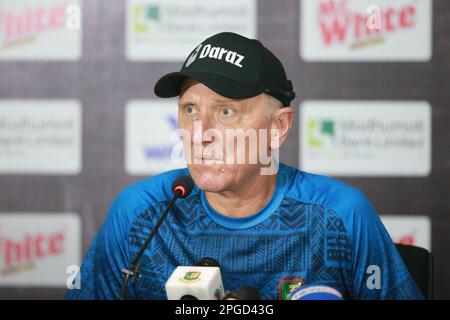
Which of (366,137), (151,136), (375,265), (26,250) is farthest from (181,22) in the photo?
(375,265)

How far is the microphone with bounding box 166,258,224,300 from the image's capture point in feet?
2.37

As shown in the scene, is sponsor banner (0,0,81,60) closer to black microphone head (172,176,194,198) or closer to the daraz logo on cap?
the daraz logo on cap

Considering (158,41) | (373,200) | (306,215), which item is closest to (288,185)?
(306,215)

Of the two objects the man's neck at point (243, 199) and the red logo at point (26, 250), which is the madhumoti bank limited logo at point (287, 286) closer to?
the man's neck at point (243, 199)

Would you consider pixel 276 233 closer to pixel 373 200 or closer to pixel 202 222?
pixel 202 222

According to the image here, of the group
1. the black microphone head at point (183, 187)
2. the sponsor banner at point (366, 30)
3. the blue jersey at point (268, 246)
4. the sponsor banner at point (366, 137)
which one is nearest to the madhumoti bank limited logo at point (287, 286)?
the blue jersey at point (268, 246)

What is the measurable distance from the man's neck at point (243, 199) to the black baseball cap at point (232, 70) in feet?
0.70

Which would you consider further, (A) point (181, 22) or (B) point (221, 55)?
(A) point (181, 22)

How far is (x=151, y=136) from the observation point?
6.47ft

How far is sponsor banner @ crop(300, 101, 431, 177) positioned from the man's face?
848mm

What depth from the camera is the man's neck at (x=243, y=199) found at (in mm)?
1188

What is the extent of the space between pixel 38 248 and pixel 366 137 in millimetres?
1335

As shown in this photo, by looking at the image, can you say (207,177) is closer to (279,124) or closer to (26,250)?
(279,124)

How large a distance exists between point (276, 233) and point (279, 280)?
0.11 metres
